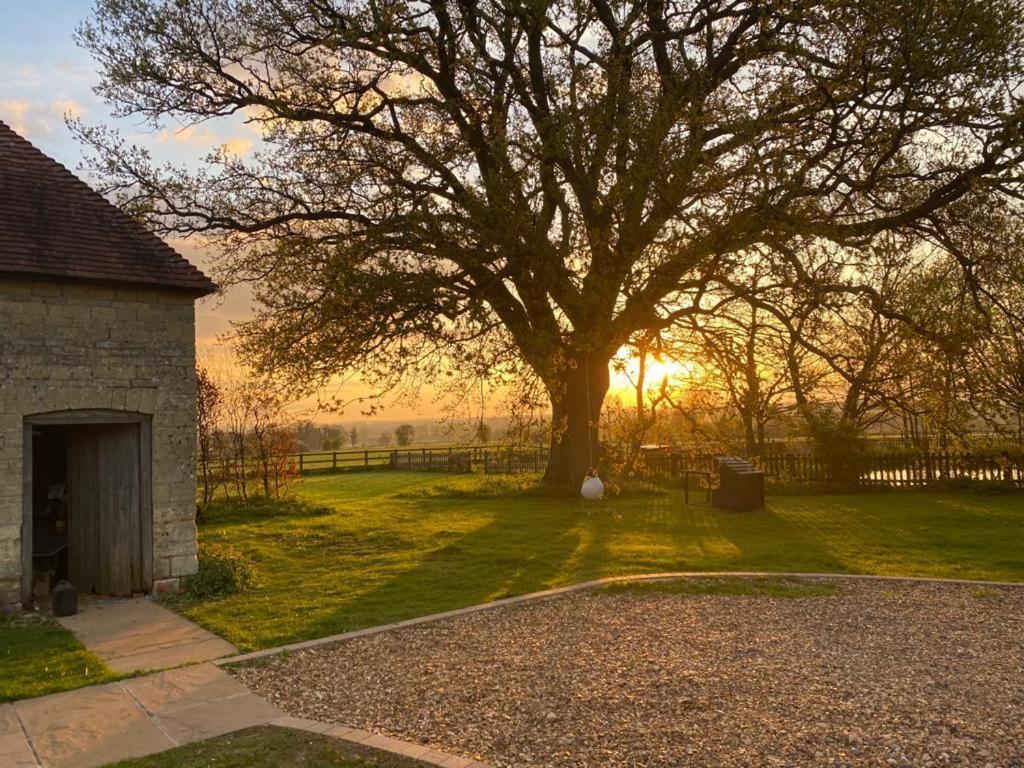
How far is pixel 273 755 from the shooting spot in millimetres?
4543

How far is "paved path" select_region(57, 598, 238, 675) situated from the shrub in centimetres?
54

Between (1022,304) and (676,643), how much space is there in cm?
960

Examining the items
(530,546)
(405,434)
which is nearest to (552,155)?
(530,546)

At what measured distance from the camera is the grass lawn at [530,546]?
873cm

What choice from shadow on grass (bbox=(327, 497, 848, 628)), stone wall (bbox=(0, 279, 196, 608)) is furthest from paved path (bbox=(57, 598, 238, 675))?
shadow on grass (bbox=(327, 497, 848, 628))

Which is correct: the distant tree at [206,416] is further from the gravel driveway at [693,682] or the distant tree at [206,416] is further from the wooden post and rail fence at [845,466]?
the gravel driveway at [693,682]

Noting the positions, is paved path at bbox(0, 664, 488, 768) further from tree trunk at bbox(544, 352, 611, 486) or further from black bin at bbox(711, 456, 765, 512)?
black bin at bbox(711, 456, 765, 512)

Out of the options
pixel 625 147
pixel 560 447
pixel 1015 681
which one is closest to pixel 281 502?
pixel 560 447

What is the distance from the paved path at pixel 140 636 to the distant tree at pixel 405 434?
29658 mm

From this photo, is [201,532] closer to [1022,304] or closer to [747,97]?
[747,97]

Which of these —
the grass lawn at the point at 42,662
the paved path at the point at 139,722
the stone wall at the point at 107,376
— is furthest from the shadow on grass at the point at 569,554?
the stone wall at the point at 107,376

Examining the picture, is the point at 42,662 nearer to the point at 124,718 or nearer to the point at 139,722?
the point at 124,718

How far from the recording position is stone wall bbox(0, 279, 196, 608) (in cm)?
846

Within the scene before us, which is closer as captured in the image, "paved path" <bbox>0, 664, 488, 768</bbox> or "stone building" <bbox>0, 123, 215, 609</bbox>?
"paved path" <bbox>0, 664, 488, 768</bbox>
